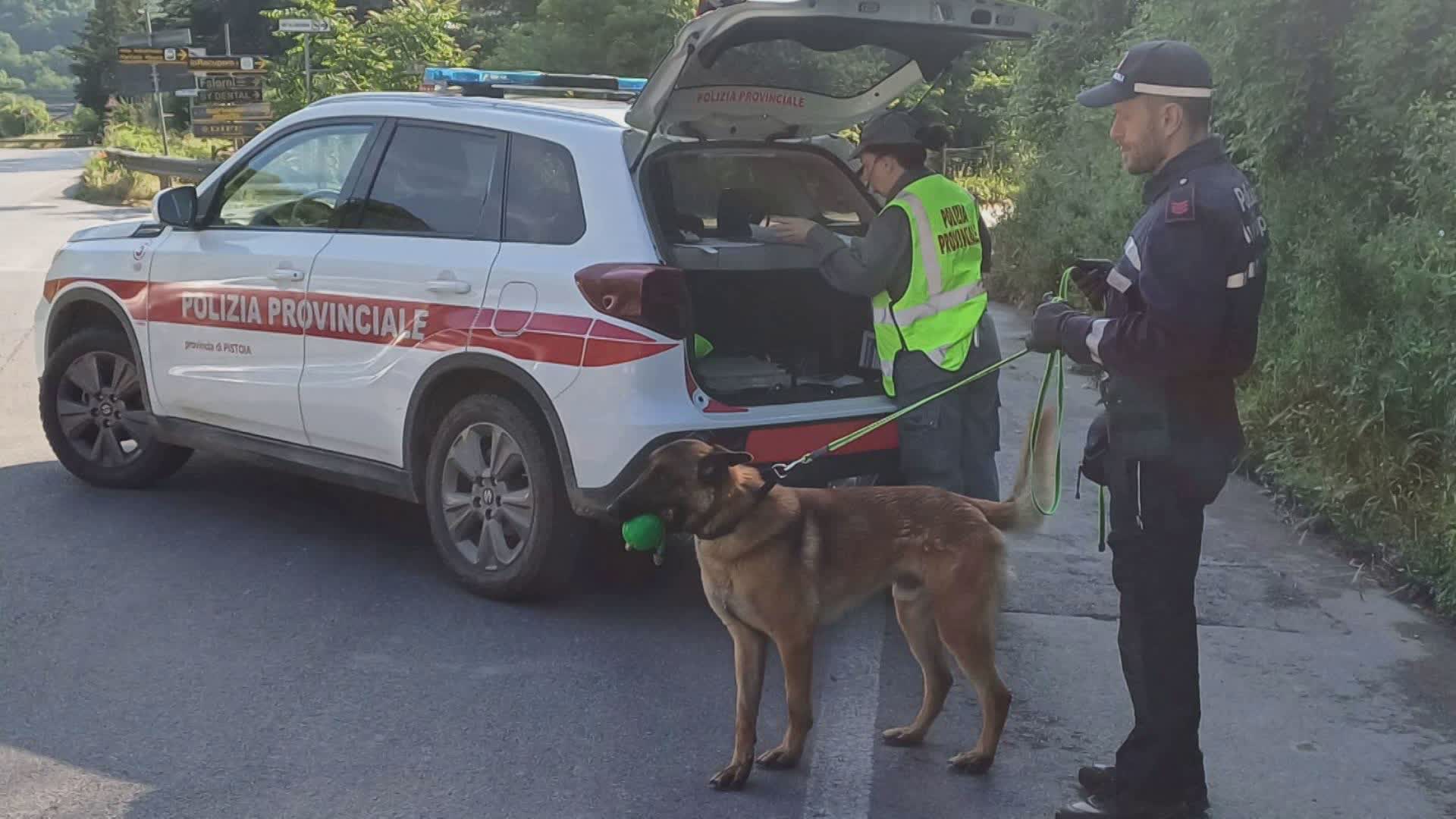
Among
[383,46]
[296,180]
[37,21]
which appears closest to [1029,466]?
[296,180]

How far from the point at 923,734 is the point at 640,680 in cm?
99

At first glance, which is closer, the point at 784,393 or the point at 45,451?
the point at 784,393

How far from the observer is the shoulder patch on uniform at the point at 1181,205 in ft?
11.7

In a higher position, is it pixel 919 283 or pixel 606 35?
pixel 606 35

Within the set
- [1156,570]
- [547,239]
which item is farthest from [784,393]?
[1156,570]

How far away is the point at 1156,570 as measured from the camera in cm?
380

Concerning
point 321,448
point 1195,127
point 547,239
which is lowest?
point 321,448

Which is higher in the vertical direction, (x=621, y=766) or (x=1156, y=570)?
(x=1156, y=570)

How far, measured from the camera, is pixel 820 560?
417 centimetres

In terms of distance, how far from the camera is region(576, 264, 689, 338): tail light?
16.4ft

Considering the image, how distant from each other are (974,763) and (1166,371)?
130 cm

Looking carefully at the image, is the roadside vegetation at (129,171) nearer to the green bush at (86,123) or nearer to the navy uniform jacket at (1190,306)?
the navy uniform jacket at (1190,306)

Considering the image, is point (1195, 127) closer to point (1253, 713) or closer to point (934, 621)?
point (934, 621)

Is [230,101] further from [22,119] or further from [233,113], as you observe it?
[22,119]
